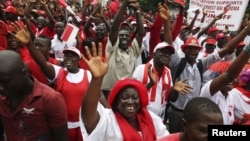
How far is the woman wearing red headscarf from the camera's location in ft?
8.46

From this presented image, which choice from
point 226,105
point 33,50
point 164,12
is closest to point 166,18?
point 164,12

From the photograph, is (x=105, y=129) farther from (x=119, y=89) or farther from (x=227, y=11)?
(x=227, y=11)

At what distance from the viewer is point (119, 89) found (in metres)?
2.89

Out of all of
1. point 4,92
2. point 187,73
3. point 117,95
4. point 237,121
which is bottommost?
point 237,121

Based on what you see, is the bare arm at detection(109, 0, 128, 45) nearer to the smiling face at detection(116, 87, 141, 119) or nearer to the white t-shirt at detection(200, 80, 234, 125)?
the white t-shirt at detection(200, 80, 234, 125)

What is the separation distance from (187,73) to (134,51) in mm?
916

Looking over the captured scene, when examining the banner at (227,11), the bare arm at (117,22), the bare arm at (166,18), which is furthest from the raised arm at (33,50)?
the banner at (227,11)

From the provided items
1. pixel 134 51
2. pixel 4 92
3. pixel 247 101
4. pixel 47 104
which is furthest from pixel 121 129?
pixel 134 51

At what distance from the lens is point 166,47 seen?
4.40 m

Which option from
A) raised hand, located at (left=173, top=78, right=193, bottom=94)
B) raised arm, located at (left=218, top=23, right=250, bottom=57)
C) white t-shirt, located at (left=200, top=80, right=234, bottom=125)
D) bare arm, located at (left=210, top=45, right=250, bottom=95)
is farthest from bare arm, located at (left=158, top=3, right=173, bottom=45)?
bare arm, located at (left=210, top=45, right=250, bottom=95)

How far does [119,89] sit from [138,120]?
0.90 feet

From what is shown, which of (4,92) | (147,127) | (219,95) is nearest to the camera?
(4,92)

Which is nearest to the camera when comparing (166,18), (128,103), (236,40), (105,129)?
(105,129)

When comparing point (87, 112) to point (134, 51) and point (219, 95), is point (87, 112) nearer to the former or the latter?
point (219, 95)
